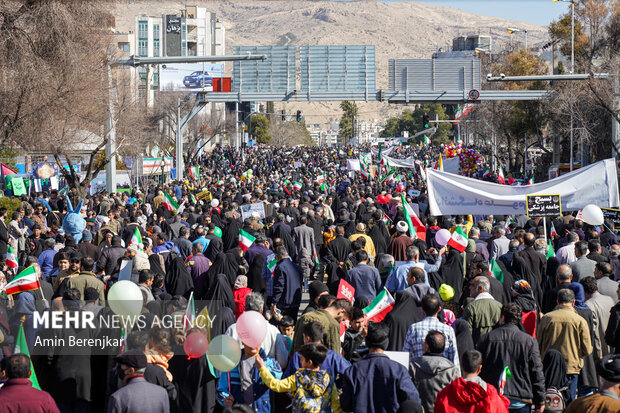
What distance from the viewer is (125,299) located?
26.2 feet

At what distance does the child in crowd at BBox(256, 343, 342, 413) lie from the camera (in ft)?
20.4

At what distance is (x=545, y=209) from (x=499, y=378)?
24.4 feet

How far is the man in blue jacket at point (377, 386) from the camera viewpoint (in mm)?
6188

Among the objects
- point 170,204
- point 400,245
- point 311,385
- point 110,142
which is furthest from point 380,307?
point 110,142

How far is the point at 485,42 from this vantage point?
172750 millimetres

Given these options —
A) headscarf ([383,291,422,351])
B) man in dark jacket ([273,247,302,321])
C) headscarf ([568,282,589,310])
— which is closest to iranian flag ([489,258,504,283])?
headscarf ([568,282,589,310])

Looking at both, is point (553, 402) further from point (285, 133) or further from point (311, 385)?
point (285, 133)

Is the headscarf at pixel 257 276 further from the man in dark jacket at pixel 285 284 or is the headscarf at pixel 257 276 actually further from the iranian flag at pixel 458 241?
the iranian flag at pixel 458 241

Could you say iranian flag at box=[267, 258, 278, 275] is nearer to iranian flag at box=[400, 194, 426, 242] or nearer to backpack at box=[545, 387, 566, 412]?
iranian flag at box=[400, 194, 426, 242]

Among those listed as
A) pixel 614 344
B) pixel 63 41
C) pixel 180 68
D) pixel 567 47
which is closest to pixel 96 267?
pixel 614 344

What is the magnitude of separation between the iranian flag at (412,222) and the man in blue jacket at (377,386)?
8.42 m

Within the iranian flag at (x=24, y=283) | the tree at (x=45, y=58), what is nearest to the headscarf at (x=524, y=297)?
the iranian flag at (x=24, y=283)

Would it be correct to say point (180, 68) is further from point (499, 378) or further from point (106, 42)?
point (499, 378)

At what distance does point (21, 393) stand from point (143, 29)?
140073mm
